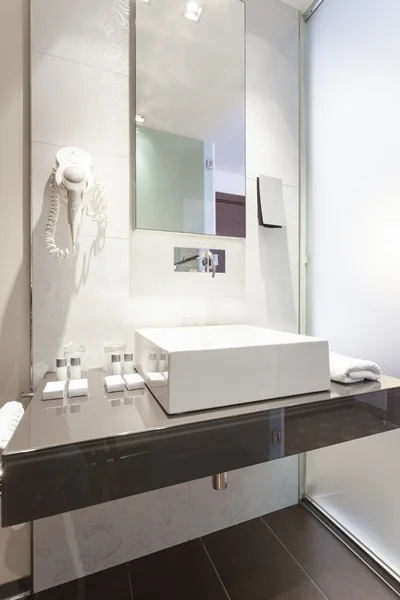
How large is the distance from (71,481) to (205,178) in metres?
1.25

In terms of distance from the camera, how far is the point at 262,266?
1566 mm

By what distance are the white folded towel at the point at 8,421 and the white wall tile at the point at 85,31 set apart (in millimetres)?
1244

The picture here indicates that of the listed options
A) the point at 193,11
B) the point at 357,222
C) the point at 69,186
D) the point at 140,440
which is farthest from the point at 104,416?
the point at 193,11

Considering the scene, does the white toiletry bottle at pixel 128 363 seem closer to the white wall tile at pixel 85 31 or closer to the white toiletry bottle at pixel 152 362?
the white toiletry bottle at pixel 152 362

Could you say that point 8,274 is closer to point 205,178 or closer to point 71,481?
point 71,481

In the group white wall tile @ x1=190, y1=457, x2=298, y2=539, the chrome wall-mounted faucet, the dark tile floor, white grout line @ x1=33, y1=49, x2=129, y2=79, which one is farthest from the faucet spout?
the dark tile floor

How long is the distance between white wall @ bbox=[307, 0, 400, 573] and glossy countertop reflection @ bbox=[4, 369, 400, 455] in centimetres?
43

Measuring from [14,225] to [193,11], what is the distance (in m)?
1.24

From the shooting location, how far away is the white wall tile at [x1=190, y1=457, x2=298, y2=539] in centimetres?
143

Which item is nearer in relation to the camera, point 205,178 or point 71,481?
point 71,481

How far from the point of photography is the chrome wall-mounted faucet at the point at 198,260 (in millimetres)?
1375

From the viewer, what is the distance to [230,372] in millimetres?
835

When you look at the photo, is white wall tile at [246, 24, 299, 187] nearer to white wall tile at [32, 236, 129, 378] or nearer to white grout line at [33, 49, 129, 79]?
white grout line at [33, 49, 129, 79]

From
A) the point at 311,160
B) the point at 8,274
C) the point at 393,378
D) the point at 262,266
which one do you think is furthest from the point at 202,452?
the point at 311,160
